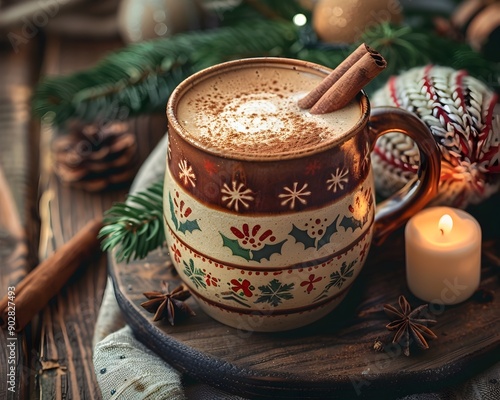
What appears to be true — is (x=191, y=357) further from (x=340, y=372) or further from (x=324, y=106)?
(x=324, y=106)

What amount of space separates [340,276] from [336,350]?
0.07 metres

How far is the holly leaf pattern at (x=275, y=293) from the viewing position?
0.65m

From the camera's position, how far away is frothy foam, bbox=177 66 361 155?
2.05 ft

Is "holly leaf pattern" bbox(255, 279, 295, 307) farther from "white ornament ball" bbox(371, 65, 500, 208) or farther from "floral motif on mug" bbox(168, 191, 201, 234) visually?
"white ornament ball" bbox(371, 65, 500, 208)

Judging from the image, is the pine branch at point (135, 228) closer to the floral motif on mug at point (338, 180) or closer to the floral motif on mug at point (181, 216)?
the floral motif on mug at point (181, 216)

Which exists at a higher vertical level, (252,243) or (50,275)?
(252,243)

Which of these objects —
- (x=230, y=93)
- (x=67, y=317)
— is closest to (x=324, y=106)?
(x=230, y=93)

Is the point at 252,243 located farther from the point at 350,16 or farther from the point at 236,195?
the point at 350,16

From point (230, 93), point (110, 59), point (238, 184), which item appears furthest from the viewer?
point (110, 59)

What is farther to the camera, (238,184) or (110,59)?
(110,59)

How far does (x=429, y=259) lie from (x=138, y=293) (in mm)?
296

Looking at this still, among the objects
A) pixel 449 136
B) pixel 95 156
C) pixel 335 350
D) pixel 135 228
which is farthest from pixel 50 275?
pixel 449 136

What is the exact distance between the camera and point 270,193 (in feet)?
1.97

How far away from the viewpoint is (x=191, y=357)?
692mm
